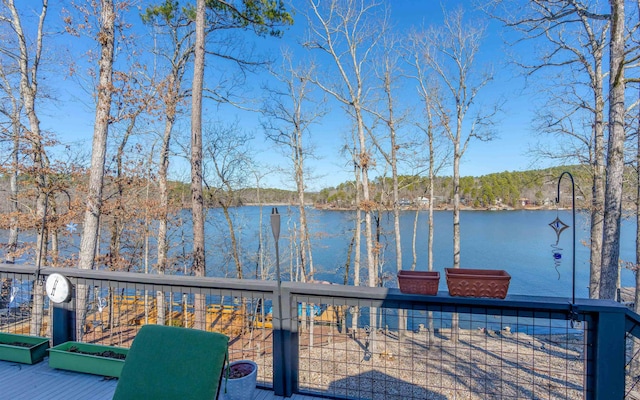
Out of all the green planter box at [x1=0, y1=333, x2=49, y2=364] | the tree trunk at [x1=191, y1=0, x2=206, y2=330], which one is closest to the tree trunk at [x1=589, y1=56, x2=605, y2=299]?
the tree trunk at [x1=191, y1=0, x2=206, y2=330]

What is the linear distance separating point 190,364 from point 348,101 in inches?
421

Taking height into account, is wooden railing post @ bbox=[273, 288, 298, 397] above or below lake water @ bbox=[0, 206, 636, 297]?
above

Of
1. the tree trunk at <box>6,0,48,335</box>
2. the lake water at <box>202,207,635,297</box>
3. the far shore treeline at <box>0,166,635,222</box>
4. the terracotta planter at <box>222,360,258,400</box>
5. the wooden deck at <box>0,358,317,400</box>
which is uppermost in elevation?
the tree trunk at <box>6,0,48,335</box>

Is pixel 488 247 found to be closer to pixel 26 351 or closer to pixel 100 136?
pixel 100 136

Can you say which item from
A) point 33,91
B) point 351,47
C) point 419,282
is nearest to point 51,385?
point 419,282

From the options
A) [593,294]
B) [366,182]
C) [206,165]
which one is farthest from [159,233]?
[593,294]

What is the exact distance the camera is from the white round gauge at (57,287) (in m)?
2.45

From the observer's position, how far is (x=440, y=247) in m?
21.7

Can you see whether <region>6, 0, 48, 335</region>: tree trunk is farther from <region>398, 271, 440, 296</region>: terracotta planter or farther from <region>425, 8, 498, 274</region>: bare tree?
<region>425, 8, 498, 274</region>: bare tree

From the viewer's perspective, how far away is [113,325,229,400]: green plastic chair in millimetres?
1356

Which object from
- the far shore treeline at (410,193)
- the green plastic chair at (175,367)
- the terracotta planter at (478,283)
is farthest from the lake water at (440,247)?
the terracotta planter at (478,283)

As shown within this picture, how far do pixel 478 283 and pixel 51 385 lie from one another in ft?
9.46

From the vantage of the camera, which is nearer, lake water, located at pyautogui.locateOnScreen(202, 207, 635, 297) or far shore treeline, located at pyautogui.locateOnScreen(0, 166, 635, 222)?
far shore treeline, located at pyautogui.locateOnScreen(0, 166, 635, 222)

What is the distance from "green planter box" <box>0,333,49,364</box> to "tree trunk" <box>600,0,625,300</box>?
24.9 ft
